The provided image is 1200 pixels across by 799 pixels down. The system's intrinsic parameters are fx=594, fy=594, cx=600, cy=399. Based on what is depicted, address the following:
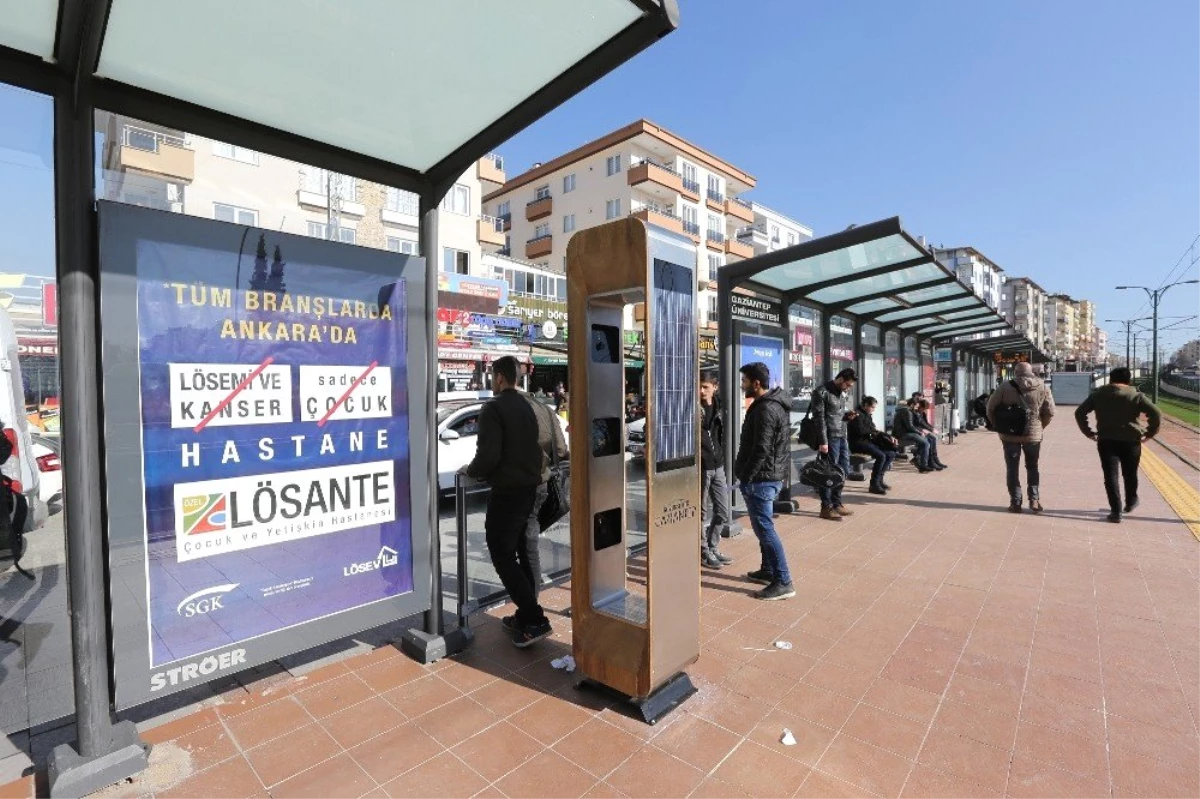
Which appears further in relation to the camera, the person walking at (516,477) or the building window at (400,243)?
the building window at (400,243)

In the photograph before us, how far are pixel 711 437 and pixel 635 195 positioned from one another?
1320 inches

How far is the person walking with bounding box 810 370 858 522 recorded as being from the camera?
6902 mm

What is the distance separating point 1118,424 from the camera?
6977mm

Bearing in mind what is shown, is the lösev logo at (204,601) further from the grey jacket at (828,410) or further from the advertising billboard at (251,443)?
the grey jacket at (828,410)

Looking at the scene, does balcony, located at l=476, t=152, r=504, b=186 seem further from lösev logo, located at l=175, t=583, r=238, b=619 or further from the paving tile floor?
lösev logo, located at l=175, t=583, r=238, b=619

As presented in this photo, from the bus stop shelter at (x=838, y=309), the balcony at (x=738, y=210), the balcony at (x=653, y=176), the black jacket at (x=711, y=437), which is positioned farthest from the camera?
the balcony at (x=738, y=210)

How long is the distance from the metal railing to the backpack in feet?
28.5

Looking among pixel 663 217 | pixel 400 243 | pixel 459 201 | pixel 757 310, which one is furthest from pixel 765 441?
pixel 663 217

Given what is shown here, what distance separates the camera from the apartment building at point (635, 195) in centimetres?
3584

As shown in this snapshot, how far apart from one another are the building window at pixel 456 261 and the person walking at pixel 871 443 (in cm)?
2072

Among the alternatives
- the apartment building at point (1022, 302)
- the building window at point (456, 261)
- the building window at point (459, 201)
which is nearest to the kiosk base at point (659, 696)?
the building window at point (456, 261)

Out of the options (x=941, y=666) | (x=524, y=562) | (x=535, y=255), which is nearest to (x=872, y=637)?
(x=941, y=666)

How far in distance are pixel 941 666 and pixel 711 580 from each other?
6.19ft

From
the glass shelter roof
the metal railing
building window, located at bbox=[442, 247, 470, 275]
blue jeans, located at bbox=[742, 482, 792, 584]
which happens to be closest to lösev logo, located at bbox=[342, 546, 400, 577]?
the metal railing
